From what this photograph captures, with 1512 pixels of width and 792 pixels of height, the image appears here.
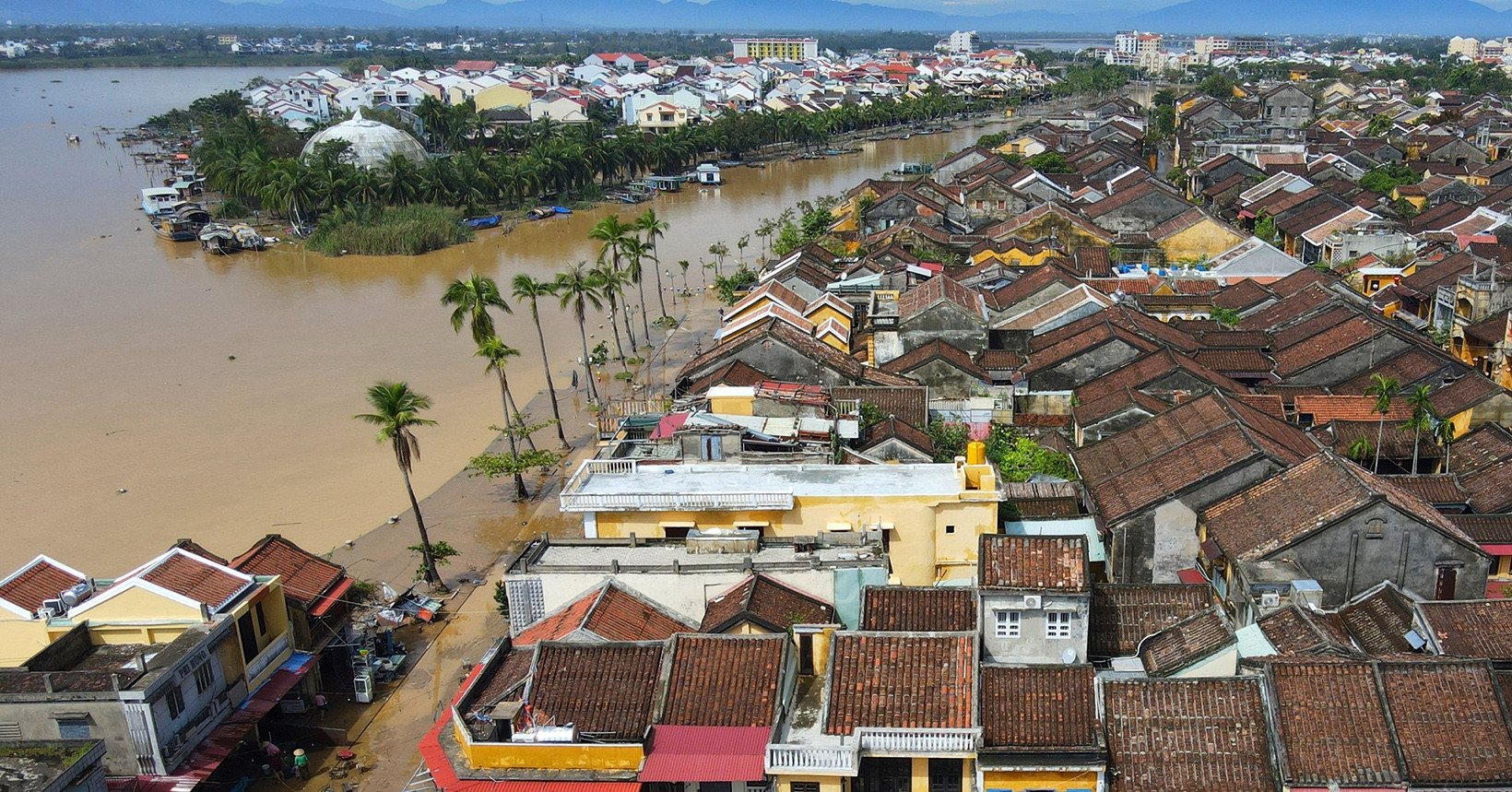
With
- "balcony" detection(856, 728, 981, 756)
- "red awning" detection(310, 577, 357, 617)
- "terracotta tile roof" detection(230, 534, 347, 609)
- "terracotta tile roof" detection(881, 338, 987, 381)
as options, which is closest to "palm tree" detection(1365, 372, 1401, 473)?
"terracotta tile roof" detection(881, 338, 987, 381)

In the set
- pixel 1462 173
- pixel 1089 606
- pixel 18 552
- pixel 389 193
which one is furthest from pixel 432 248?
pixel 1462 173

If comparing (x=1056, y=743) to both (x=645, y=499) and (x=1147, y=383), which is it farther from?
(x=1147, y=383)

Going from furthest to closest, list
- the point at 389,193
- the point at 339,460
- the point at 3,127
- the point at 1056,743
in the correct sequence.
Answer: the point at 3,127
the point at 389,193
the point at 339,460
the point at 1056,743

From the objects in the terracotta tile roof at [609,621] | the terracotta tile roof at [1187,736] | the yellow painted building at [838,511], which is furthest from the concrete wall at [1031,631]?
the terracotta tile roof at [609,621]

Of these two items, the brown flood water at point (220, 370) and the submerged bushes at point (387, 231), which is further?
the submerged bushes at point (387, 231)

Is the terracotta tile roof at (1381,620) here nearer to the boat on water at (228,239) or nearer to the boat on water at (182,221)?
the boat on water at (228,239)

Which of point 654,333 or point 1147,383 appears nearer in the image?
point 1147,383

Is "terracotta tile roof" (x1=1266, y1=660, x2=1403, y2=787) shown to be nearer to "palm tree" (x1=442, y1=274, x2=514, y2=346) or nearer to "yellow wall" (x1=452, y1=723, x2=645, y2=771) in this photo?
"yellow wall" (x1=452, y1=723, x2=645, y2=771)

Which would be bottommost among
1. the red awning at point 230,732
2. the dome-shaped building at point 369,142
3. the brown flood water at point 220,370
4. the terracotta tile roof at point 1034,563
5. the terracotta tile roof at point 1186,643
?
the brown flood water at point 220,370
